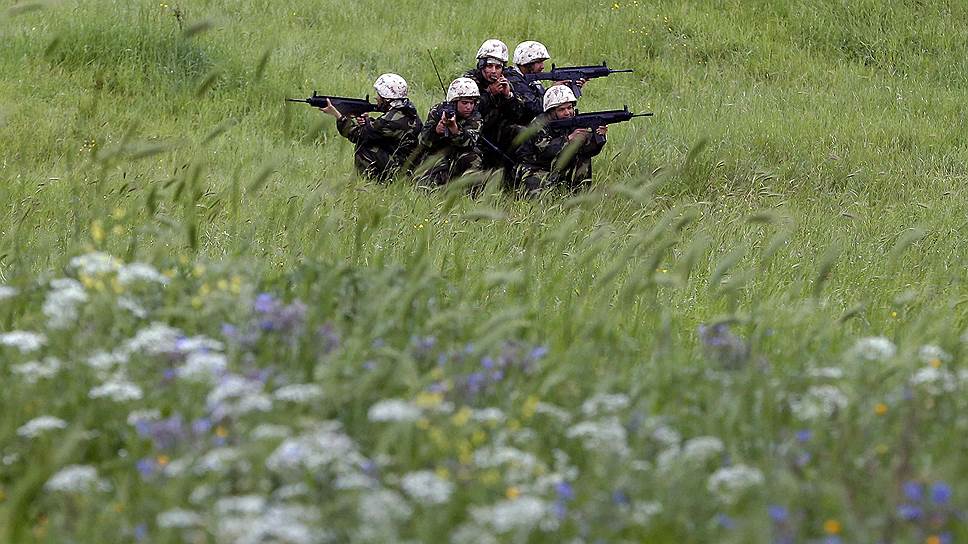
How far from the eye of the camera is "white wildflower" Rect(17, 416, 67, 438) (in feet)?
9.80

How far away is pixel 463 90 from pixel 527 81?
3.72 ft

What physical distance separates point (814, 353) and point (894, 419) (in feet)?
3.28

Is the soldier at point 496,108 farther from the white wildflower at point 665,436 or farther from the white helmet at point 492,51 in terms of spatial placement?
the white wildflower at point 665,436

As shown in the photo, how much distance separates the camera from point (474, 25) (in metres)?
16.5

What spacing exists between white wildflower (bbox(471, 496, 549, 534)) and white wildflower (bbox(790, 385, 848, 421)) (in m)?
0.94

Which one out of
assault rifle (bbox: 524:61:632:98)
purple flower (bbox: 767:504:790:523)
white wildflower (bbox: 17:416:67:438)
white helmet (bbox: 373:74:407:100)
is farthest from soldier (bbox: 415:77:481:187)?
purple flower (bbox: 767:504:790:523)

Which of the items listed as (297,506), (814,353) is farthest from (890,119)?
(297,506)

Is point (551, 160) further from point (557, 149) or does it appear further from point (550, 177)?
point (550, 177)

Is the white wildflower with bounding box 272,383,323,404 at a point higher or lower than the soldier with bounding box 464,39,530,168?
higher

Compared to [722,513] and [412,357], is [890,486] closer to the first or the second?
[722,513]

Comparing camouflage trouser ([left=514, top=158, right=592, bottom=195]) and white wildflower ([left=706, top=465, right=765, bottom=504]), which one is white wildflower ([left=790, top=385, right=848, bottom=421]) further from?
camouflage trouser ([left=514, top=158, right=592, bottom=195])

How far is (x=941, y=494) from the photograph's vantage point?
2.73 m

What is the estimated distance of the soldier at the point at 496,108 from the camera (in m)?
11.5

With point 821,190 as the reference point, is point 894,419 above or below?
above
